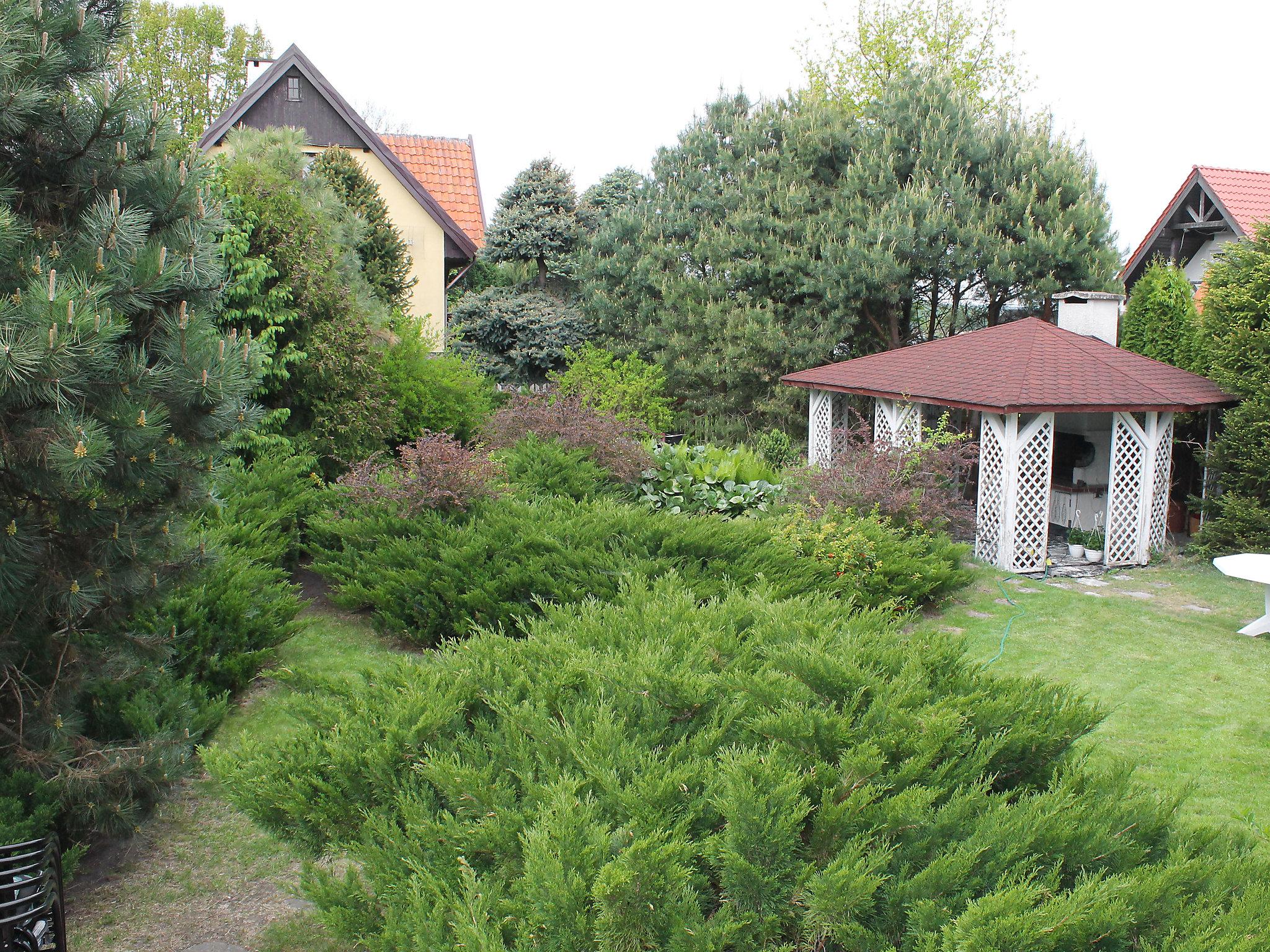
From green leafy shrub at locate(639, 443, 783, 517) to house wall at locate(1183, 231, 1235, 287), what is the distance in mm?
12139

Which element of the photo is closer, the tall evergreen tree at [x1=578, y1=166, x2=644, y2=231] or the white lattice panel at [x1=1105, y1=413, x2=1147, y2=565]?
the white lattice panel at [x1=1105, y1=413, x2=1147, y2=565]

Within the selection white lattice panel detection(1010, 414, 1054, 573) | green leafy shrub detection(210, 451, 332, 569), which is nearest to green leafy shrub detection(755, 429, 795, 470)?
white lattice panel detection(1010, 414, 1054, 573)

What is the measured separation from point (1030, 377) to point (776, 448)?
7.06 metres

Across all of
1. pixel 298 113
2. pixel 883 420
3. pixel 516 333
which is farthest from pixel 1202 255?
pixel 298 113

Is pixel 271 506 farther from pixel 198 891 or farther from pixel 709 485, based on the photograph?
pixel 709 485

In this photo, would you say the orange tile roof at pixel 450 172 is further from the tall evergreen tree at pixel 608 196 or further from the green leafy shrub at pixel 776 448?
the green leafy shrub at pixel 776 448

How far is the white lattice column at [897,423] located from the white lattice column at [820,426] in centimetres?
183

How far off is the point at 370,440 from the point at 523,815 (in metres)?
8.95

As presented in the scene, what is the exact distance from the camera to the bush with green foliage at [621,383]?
20031 mm

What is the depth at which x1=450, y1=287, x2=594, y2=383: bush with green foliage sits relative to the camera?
21.7 meters

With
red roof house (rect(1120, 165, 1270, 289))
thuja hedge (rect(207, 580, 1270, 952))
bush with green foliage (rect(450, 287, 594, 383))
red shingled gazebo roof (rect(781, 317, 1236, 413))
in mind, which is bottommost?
thuja hedge (rect(207, 580, 1270, 952))

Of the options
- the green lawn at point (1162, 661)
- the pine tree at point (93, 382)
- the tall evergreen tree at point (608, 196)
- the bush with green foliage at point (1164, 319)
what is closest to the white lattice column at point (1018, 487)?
the green lawn at point (1162, 661)

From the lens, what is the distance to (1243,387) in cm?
1183

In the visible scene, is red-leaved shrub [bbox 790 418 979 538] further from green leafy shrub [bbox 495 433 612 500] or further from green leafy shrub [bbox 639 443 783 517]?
green leafy shrub [bbox 495 433 612 500]
